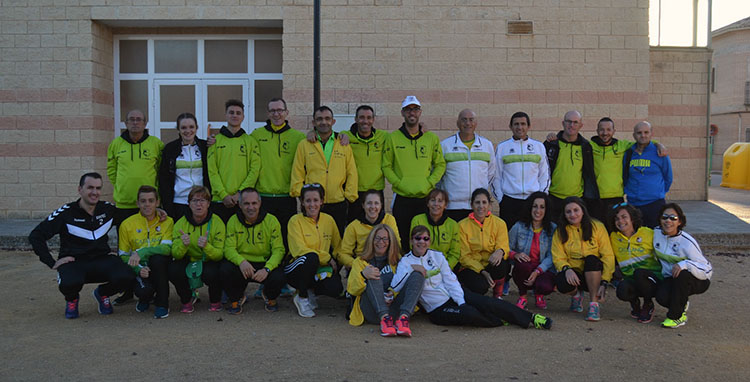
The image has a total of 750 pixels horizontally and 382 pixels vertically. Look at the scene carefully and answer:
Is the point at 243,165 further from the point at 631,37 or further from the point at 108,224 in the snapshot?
the point at 631,37

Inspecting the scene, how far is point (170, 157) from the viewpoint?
250 inches

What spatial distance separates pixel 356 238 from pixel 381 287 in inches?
28.6

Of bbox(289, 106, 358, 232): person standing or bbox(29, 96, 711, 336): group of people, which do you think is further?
bbox(289, 106, 358, 232): person standing

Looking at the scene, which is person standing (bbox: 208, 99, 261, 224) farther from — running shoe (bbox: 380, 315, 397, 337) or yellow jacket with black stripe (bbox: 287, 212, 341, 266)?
running shoe (bbox: 380, 315, 397, 337)

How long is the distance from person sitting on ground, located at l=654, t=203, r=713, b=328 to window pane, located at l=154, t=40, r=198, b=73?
8880 mm

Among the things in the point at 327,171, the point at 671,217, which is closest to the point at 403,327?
the point at 327,171

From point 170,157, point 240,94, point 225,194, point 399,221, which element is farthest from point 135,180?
point 240,94

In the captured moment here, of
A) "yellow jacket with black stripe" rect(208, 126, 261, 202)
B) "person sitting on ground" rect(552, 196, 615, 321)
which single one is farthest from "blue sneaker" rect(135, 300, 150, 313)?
"person sitting on ground" rect(552, 196, 615, 321)

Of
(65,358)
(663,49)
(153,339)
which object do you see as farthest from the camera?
(663,49)

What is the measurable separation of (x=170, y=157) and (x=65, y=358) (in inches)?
97.7

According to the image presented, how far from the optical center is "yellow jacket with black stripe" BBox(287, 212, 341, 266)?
580 cm

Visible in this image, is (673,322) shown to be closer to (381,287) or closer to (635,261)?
(635,261)

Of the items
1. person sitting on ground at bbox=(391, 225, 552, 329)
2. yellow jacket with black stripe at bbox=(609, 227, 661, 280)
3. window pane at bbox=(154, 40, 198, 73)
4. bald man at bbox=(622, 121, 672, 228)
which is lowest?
person sitting on ground at bbox=(391, 225, 552, 329)

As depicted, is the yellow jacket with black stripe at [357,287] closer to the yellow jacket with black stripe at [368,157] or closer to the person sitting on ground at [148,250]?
the yellow jacket with black stripe at [368,157]
